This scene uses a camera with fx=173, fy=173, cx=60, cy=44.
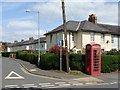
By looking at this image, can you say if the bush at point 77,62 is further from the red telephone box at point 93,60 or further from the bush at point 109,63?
the bush at point 109,63

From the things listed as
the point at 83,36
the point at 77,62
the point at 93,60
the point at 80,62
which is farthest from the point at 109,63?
the point at 83,36

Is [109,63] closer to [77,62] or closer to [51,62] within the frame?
[77,62]

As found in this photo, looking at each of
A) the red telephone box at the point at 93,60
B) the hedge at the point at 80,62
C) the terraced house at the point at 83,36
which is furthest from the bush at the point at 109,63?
the terraced house at the point at 83,36

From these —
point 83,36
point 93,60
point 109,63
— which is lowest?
point 109,63

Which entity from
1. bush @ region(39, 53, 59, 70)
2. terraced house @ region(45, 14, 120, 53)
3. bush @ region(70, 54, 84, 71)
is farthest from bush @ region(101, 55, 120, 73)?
terraced house @ region(45, 14, 120, 53)

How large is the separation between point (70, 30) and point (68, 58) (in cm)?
1454

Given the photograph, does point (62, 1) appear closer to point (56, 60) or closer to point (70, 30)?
point (56, 60)

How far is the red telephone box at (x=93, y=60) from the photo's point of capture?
46.5 feet

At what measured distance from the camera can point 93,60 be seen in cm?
1421

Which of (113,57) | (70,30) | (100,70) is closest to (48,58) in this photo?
(100,70)

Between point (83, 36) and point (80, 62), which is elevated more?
point (83, 36)

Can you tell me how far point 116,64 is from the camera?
15.9 metres

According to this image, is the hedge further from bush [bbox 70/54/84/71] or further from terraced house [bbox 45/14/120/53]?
terraced house [bbox 45/14/120/53]

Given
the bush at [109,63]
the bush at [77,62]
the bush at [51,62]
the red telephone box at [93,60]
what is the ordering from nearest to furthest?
the red telephone box at [93,60], the bush at [77,62], the bush at [109,63], the bush at [51,62]
